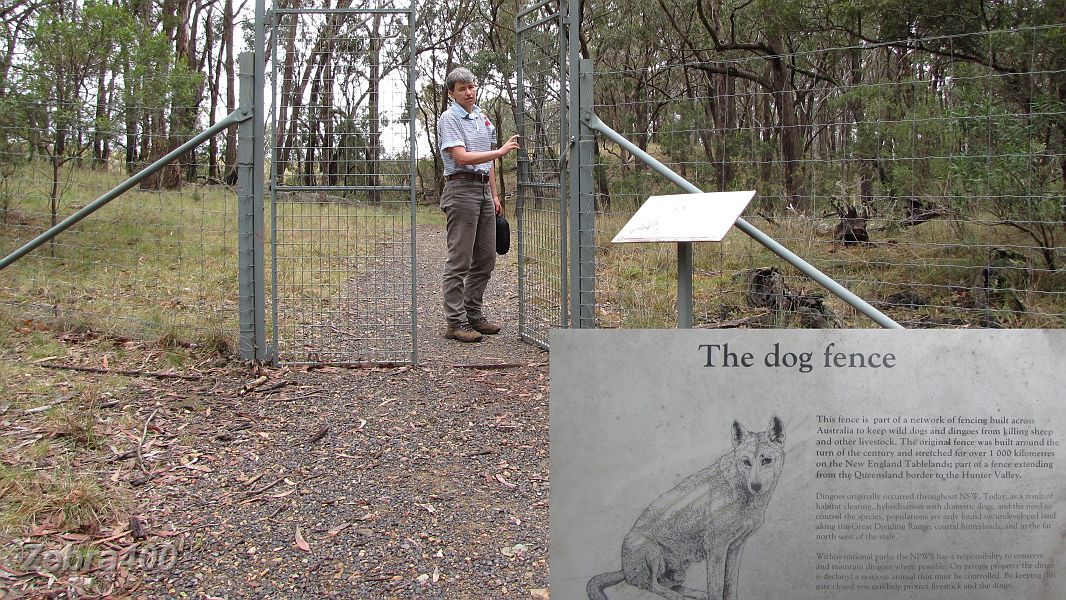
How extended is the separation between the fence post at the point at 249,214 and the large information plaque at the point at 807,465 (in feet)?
13.7

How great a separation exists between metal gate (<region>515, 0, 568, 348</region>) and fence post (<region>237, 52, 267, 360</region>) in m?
2.01

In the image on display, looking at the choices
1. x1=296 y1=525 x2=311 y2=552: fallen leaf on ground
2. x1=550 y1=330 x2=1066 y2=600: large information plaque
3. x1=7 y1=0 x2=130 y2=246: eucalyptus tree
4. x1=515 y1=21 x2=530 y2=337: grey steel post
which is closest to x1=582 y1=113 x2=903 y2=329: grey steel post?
x1=550 y1=330 x2=1066 y2=600: large information plaque

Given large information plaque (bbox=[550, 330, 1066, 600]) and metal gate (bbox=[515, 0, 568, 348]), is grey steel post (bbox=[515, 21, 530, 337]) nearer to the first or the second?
metal gate (bbox=[515, 0, 568, 348])

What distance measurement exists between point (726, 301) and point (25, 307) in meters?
5.49

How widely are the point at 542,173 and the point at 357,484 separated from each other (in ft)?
10.9

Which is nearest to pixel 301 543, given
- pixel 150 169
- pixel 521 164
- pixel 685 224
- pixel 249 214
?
pixel 685 224

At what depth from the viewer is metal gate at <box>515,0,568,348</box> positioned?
22.1ft

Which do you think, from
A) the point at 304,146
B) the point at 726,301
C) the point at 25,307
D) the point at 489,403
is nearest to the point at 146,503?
the point at 489,403

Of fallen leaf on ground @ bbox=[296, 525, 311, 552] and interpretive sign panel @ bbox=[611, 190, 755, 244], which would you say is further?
fallen leaf on ground @ bbox=[296, 525, 311, 552]

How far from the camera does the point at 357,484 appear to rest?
4555 mm

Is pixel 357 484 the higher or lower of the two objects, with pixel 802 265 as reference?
lower

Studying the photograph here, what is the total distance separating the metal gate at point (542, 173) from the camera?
673cm

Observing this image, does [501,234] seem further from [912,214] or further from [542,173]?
[912,214]

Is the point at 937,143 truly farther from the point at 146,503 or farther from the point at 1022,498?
the point at 146,503
